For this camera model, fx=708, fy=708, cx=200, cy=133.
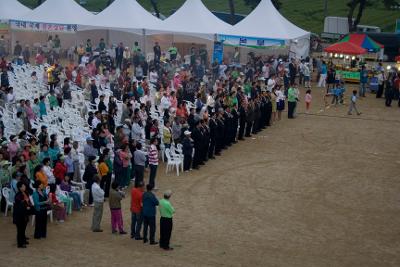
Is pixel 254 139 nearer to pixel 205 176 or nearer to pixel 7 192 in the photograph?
pixel 205 176

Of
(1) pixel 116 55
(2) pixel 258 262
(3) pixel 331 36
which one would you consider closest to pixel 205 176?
(2) pixel 258 262

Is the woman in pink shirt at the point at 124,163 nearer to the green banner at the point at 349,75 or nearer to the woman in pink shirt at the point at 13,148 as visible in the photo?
the woman in pink shirt at the point at 13,148

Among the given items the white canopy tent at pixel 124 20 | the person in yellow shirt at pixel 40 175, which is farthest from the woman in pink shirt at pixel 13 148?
the white canopy tent at pixel 124 20

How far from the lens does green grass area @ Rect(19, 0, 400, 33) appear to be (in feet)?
209

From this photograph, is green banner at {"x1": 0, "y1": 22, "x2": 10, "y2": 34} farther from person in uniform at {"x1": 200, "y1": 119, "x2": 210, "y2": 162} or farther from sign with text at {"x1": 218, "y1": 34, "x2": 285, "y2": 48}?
person in uniform at {"x1": 200, "y1": 119, "x2": 210, "y2": 162}

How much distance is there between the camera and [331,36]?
54812mm

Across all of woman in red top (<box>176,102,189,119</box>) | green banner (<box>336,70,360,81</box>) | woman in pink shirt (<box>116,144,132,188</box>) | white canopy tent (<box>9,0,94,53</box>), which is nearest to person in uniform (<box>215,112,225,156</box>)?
woman in red top (<box>176,102,189,119</box>)

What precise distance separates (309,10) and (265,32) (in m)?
34.7

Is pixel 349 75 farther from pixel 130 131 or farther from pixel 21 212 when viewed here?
pixel 21 212

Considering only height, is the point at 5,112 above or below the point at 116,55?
below

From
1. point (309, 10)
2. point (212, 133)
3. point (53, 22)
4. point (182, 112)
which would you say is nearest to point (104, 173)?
point (212, 133)

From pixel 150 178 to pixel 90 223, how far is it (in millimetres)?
2864

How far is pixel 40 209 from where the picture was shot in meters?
13.6

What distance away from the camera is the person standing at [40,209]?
13.6 m
